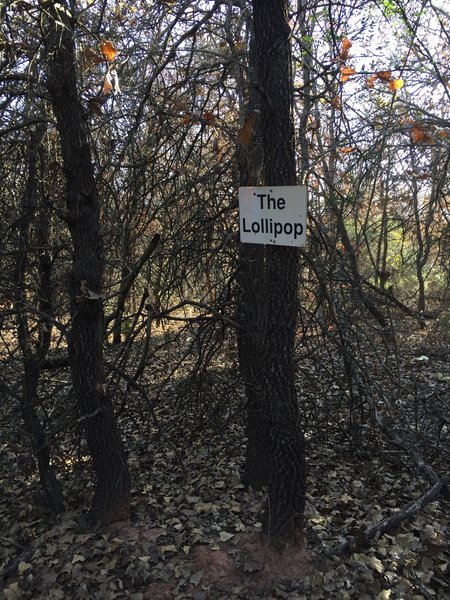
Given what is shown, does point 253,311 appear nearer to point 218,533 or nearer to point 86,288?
point 86,288

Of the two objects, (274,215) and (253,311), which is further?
(253,311)

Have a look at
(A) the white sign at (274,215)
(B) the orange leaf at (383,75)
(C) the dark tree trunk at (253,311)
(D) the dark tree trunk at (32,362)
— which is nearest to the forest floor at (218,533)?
(D) the dark tree trunk at (32,362)

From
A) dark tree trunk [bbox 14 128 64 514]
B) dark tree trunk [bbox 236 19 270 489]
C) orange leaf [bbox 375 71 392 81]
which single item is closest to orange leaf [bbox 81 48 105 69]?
dark tree trunk [bbox 14 128 64 514]

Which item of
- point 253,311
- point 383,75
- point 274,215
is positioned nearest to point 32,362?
point 253,311

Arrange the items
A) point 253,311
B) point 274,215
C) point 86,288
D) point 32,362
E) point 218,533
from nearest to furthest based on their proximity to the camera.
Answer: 1. point 274,215
2. point 86,288
3. point 218,533
4. point 253,311
5. point 32,362

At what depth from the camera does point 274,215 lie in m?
2.82

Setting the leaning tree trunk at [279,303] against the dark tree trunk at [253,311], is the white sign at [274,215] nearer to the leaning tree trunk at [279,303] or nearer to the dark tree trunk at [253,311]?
the leaning tree trunk at [279,303]

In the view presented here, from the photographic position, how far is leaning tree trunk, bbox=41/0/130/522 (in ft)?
11.2

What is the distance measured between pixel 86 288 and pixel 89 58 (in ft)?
5.36

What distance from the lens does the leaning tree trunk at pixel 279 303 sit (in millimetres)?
2793

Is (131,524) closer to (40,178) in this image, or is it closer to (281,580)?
(281,580)

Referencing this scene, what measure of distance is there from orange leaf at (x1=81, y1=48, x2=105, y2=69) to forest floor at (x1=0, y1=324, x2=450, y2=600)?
2.45m

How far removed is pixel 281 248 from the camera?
288cm

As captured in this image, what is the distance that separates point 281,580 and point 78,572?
4.47ft
